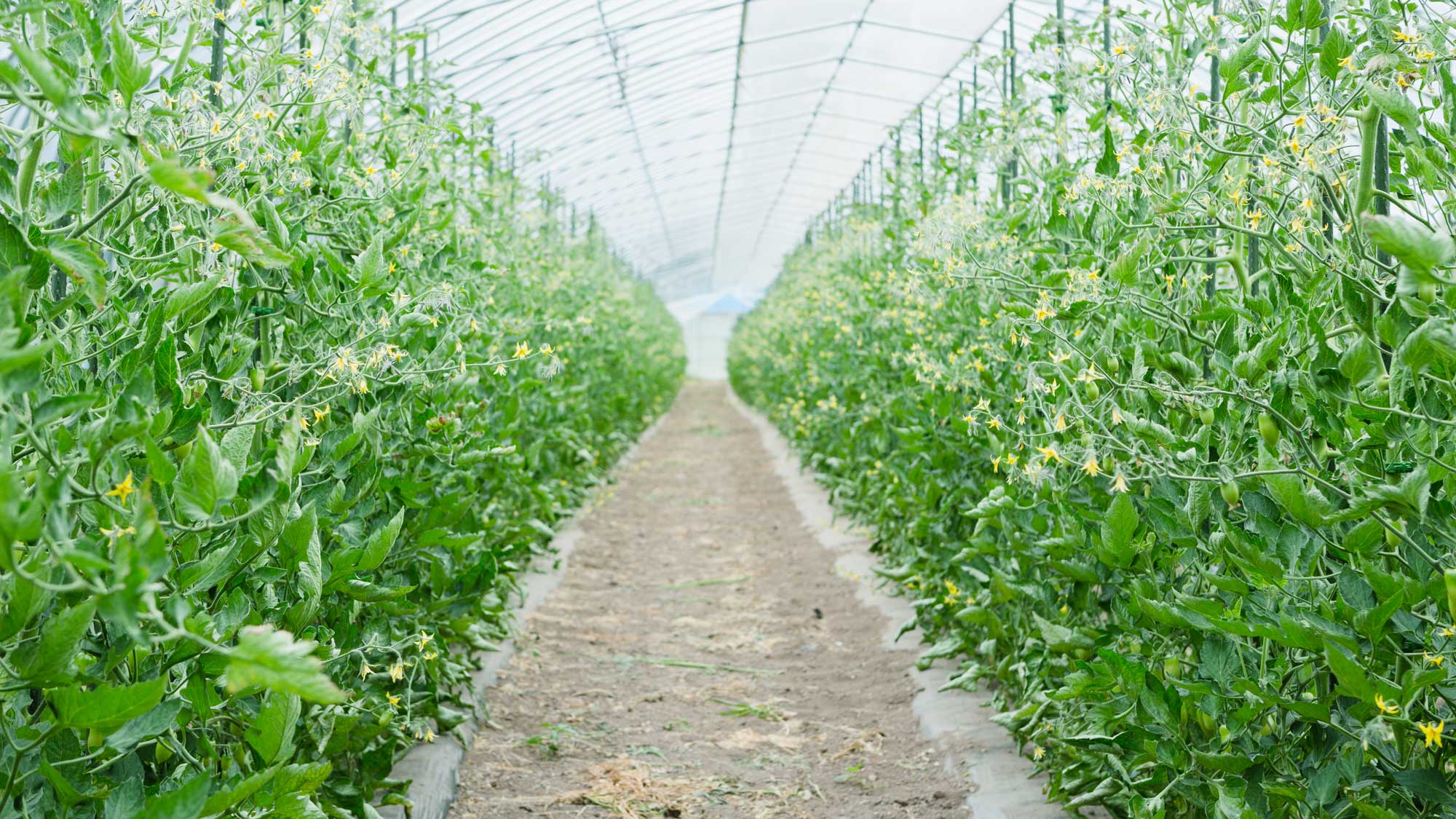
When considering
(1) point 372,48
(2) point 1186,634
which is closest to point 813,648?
(2) point 1186,634

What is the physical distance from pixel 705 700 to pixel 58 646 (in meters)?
2.92

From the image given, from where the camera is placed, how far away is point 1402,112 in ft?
5.08

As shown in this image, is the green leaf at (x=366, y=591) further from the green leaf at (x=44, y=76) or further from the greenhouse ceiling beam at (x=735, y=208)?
the greenhouse ceiling beam at (x=735, y=208)

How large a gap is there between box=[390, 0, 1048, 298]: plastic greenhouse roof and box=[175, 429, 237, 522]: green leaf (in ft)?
9.37

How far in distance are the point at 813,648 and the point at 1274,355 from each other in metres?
3.03

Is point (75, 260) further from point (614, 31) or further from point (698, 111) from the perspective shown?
point (698, 111)

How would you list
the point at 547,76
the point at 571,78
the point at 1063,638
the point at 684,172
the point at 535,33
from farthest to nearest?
the point at 684,172 < the point at 571,78 < the point at 547,76 < the point at 535,33 < the point at 1063,638

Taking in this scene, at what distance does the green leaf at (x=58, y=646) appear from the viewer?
48.4 inches

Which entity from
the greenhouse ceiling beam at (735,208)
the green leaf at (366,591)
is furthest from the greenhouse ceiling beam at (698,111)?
the green leaf at (366,591)

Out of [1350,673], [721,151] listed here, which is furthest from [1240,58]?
[721,151]

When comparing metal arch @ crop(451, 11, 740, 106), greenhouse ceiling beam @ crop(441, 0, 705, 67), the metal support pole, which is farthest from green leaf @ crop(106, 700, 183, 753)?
metal arch @ crop(451, 11, 740, 106)

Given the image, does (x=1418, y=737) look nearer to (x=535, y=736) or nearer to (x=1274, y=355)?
(x=1274, y=355)

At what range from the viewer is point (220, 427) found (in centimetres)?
167

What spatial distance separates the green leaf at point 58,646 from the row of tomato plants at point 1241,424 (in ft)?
4.84
